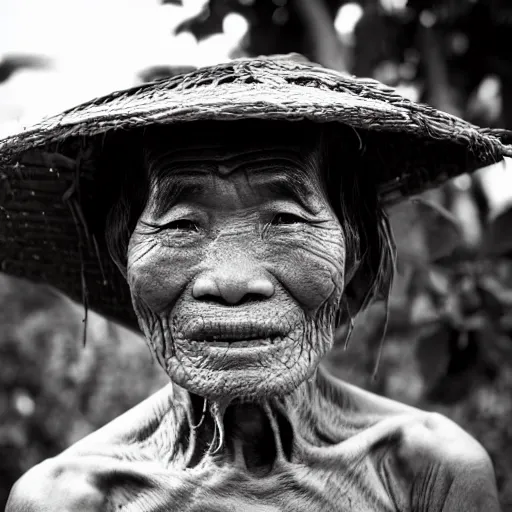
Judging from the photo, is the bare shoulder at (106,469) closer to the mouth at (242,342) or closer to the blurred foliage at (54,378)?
the mouth at (242,342)

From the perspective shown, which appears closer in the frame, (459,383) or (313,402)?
(313,402)

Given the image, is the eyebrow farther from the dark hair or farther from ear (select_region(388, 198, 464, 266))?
ear (select_region(388, 198, 464, 266))

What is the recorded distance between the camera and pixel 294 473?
194 cm

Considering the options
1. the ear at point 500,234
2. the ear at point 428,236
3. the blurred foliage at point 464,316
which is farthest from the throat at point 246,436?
the ear at point 500,234

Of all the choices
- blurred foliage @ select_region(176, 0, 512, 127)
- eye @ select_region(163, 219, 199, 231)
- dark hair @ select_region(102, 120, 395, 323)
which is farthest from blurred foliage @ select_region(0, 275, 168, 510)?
eye @ select_region(163, 219, 199, 231)

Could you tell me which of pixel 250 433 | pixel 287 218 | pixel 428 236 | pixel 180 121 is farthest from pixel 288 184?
pixel 428 236

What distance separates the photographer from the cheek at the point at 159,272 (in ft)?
6.06

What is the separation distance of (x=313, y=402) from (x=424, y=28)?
8.04 ft

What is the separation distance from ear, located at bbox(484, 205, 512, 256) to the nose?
6.70 feet

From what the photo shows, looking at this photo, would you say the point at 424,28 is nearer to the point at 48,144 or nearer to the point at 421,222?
the point at 421,222

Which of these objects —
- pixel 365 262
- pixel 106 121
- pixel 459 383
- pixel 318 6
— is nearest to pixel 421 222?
pixel 459 383

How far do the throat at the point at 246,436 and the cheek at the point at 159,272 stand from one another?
0.24 metres

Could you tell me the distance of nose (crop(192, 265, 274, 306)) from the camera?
5.82ft

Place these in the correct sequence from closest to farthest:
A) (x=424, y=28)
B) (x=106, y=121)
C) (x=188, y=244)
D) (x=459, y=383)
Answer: (x=106, y=121)
(x=188, y=244)
(x=459, y=383)
(x=424, y=28)
